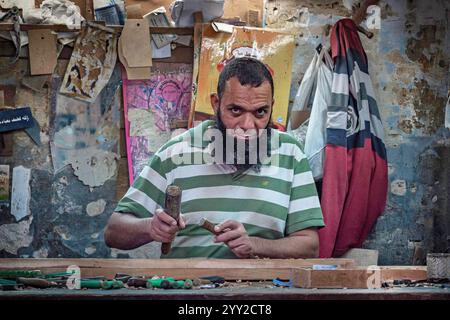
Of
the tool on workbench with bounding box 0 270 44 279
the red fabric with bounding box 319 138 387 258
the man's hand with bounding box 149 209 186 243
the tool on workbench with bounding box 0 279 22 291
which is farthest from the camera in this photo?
the red fabric with bounding box 319 138 387 258

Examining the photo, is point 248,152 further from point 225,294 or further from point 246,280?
point 225,294

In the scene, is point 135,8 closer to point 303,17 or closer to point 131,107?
point 131,107

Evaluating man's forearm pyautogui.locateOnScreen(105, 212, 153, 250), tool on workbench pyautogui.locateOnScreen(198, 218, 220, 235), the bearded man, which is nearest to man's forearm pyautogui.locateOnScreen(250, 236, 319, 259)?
the bearded man

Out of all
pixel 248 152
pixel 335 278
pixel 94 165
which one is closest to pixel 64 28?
pixel 94 165

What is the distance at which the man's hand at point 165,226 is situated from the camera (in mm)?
4129

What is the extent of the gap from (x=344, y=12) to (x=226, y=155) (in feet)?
5.77

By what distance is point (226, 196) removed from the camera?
187 inches

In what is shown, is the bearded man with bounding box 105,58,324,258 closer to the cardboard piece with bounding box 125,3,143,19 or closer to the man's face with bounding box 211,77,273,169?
the man's face with bounding box 211,77,273,169

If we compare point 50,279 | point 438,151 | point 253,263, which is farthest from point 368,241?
point 50,279

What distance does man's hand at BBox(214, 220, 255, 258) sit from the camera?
4.36 metres

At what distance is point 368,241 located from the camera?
6.12 m

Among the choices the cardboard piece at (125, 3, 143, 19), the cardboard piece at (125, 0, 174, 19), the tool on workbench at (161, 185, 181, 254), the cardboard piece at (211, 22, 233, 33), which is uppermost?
the cardboard piece at (125, 0, 174, 19)

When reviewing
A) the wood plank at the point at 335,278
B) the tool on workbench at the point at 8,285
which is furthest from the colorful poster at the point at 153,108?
the wood plank at the point at 335,278

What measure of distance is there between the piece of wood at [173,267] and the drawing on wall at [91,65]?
6.89 feet
